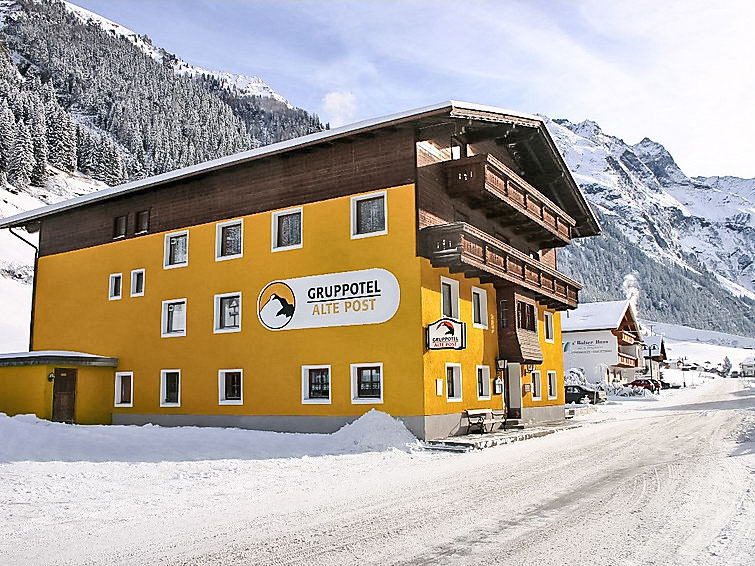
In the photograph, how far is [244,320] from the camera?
24156 mm

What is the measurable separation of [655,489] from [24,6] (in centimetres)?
22917

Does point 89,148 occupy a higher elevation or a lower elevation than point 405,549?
higher

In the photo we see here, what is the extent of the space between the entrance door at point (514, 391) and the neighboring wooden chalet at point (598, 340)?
120 ft

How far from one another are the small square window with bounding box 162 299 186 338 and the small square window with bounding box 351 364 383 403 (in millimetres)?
8108

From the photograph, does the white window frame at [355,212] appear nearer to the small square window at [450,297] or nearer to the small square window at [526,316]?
the small square window at [450,297]

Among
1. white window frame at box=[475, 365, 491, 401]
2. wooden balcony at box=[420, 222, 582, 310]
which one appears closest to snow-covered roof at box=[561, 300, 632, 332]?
wooden balcony at box=[420, 222, 582, 310]

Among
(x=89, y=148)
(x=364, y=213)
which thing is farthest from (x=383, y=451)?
(x=89, y=148)

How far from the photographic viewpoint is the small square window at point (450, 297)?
22438 millimetres

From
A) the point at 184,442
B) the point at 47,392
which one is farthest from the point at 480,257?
the point at 47,392

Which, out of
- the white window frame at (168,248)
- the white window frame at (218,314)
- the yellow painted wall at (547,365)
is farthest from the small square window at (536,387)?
the white window frame at (168,248)

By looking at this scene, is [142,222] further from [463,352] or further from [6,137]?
[6,137]

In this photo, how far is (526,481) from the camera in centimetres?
1274

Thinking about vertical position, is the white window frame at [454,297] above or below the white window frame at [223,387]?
above

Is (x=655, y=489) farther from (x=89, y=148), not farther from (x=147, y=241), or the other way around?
(x=89, y=148)
